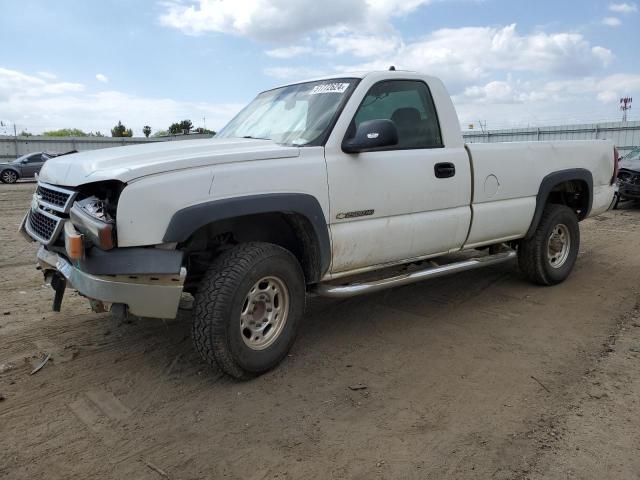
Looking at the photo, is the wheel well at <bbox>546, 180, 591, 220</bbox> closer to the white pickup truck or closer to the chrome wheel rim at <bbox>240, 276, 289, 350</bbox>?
the white pickup truck

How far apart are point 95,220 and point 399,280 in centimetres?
234

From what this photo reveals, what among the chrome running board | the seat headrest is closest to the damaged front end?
the chrome running board

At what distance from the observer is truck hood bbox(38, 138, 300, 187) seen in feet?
10.2

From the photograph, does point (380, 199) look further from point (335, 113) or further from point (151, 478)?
point (151, 478)

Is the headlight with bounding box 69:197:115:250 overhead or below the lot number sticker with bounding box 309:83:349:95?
below

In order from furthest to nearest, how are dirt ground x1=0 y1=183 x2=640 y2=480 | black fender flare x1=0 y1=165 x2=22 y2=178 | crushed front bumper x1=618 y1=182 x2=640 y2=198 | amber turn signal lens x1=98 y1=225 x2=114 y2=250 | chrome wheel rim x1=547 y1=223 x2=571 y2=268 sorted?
black fender flare x1=0 y1=165 x2=22 y2=178 < crushed front bumper x1=618 y1=182 x2=640 y2=198 < chrome wheel rim x1=547 y1=223 x2=571 y2=268 < amber turn signal lens x1=98 y1=225 x2=114 y2=250 < dirt ground x1=0 y1=183 x2=640 y2=480

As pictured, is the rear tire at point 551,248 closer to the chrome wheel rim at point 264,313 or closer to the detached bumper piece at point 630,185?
the chrome wheel rim at point 264,313

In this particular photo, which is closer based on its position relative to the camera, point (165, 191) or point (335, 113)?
point (165, 191)

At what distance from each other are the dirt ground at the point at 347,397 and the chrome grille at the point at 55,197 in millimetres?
1147

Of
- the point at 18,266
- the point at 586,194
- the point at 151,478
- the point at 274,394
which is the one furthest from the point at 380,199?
the point at 18,266

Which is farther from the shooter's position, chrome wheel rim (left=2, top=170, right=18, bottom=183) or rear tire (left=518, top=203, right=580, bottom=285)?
chrome wheel rim (left=2, top=170, right=18, bottom=183)

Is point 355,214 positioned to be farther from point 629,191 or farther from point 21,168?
point 21,168

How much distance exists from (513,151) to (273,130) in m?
2.36

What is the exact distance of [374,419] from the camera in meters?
3.13
